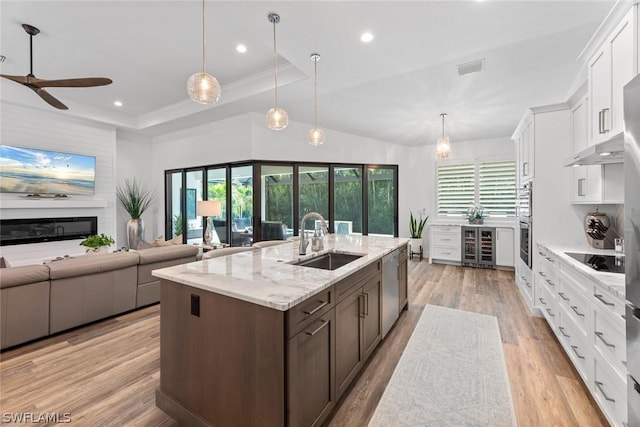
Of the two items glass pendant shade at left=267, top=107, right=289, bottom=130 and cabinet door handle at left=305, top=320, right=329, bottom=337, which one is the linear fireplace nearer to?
glass pendant shade at left=267, top=107, right=289, bottom=130

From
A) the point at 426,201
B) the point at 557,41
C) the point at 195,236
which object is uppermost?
the point at 557,41

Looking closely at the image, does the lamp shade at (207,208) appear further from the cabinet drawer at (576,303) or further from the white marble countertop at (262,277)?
the cabinet drawer at (576,303)

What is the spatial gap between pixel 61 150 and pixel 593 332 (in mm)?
8092

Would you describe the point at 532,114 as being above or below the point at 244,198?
above

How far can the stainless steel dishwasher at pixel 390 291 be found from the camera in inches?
103

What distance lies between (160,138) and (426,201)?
→ 6839 mm

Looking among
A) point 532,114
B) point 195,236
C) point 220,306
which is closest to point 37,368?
point 220,306

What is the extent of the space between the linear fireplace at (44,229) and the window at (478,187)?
A: 25.5 feet

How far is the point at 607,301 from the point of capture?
1.64 metres

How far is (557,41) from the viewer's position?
2.58 m

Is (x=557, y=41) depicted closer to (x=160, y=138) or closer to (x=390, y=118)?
(x=390, y=118)

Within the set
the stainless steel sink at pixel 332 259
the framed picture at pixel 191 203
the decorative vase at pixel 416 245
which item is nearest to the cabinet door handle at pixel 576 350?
the stainless steel sink at pixel 332 259

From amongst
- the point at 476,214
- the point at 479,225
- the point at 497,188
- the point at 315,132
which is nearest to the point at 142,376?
the point at 315,132

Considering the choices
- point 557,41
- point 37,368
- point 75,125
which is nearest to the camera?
point 37,368
